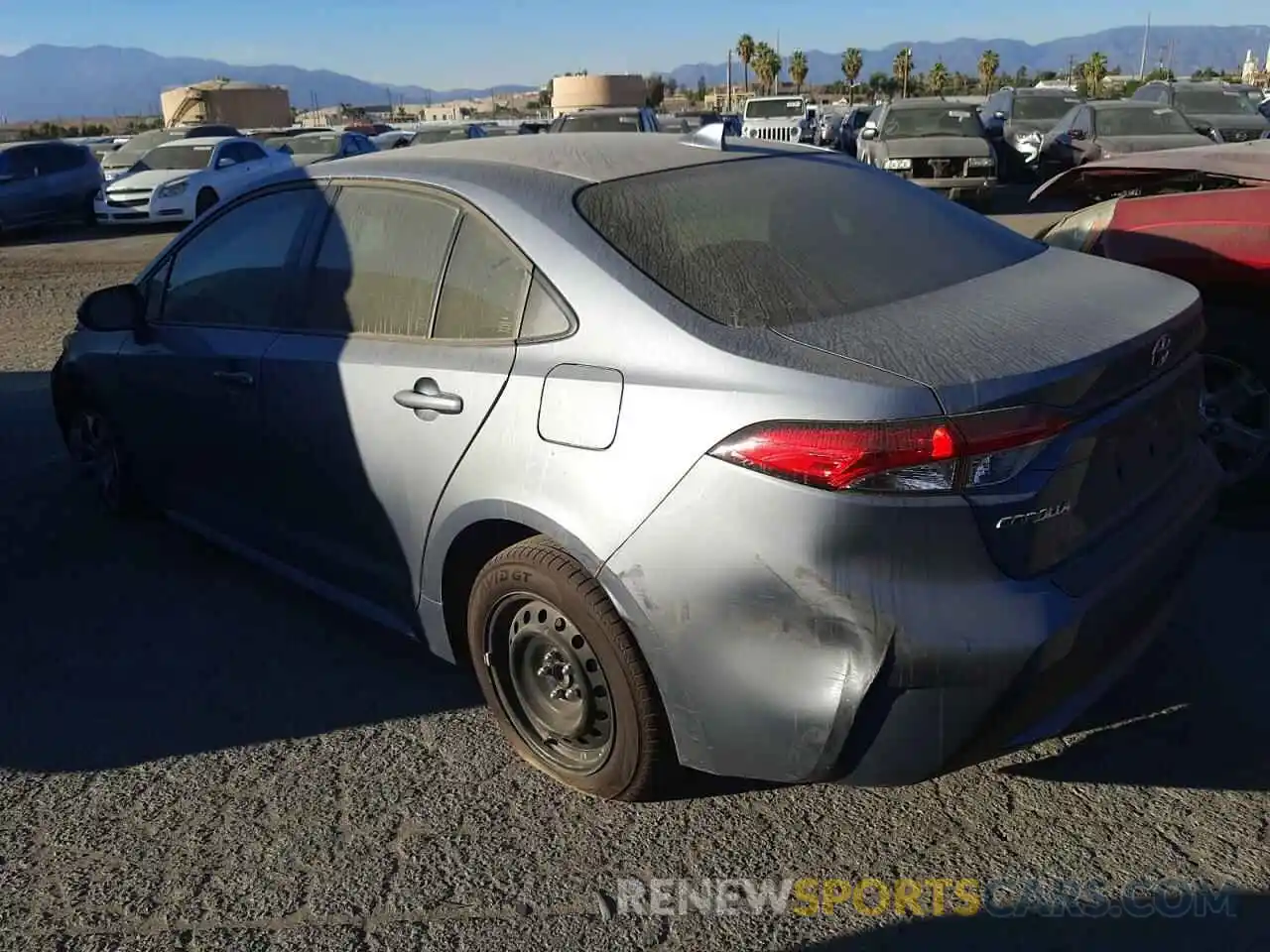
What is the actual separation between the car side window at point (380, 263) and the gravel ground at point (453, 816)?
3.86 ft

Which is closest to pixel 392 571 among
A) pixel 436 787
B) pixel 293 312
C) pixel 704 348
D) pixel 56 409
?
pixel 436 787

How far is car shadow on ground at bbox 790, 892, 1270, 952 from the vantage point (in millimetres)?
2404

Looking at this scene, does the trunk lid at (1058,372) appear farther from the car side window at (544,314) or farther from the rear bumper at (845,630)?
the car side window at (544,314)

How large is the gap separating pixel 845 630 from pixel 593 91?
3631 centimetres

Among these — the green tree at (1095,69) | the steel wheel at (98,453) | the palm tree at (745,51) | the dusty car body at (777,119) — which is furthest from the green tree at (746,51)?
the steel wheel at (98,453)

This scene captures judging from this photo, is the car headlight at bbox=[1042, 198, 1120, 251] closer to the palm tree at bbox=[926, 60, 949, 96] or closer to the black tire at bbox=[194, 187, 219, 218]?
the black tire at bbox=[194, 187, 219, 218]

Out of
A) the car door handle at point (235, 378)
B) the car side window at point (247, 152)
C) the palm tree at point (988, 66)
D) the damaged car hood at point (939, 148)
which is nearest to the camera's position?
the car door handle at point (235, 378)

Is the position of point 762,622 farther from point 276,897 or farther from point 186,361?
point 186,361

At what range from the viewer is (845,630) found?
2320mm

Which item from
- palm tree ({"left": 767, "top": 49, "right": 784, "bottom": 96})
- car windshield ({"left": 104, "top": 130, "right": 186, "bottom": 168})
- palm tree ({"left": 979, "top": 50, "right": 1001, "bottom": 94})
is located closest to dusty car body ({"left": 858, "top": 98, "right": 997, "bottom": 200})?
car windshield ({"left": 104, "top": 130, "right": 186, "bottom": 168})

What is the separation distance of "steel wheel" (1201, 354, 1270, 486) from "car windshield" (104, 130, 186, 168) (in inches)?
834

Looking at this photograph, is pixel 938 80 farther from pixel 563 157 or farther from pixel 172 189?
pixel 563 157

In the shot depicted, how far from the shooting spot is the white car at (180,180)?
59.8 feet

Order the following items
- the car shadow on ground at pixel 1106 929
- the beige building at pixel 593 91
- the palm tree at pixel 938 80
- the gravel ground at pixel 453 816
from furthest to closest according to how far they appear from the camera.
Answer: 1. the palm tree at pixel 938 80
2. the beige building at pixel 593 91
3. the gravel ground at pixel 453 816
4. the car shadow on ground at pixel 1106 929
